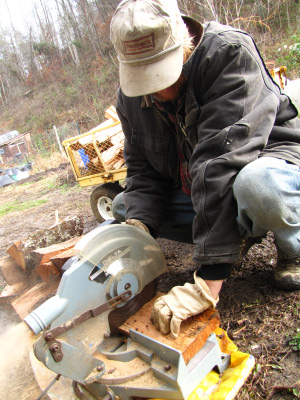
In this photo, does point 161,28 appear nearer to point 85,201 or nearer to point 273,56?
point 85,201

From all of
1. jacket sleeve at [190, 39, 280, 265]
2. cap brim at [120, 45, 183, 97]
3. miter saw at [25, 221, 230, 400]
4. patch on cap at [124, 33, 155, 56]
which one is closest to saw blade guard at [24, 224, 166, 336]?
miter saw at [25, 221, 230, 400]

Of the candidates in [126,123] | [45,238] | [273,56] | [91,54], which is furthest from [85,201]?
[91,54]

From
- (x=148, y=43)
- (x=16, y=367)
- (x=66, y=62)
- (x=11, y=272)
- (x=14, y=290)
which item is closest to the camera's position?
(x=148, y=43)

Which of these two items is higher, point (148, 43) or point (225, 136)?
point (148, 43)

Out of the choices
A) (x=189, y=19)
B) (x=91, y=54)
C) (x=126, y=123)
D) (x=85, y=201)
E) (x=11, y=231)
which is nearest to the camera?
(x=189, y=19)

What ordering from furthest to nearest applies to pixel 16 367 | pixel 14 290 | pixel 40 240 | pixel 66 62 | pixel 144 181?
1. pixel 66 62
2. pixel 40 240
3. pixel 14 290
4. pixel 144 181
5. pixel 16 367

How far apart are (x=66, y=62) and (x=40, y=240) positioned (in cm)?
3164

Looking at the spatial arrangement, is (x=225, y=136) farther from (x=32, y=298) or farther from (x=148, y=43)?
(x=32, y=298)

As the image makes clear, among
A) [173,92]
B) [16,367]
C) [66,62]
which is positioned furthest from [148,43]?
[66,62]

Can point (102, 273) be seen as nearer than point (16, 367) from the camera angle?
Yes

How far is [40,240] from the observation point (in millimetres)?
2486

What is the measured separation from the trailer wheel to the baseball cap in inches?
107

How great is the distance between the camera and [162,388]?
3.50 feet

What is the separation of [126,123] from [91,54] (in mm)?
27570
